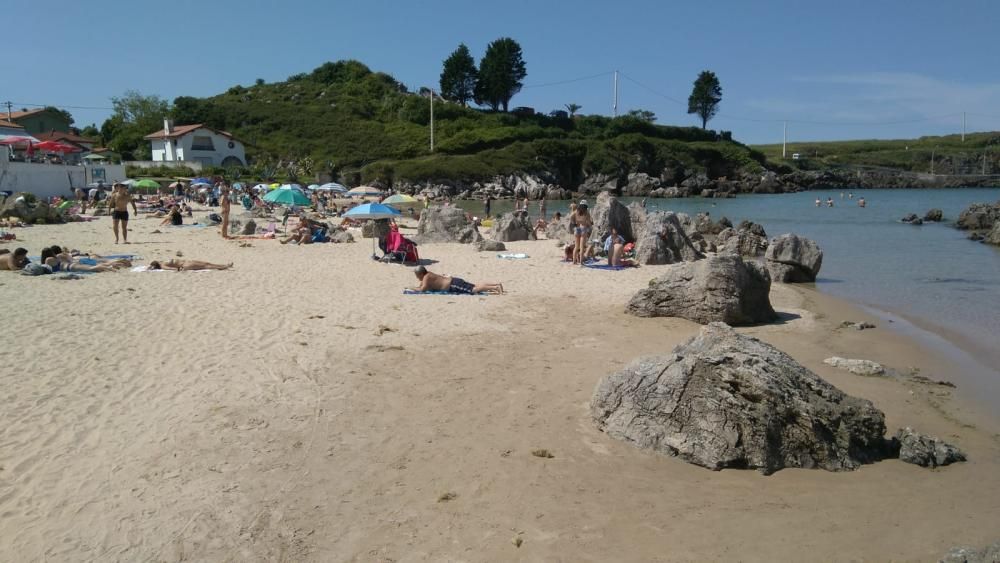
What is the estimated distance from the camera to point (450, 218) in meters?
22.5

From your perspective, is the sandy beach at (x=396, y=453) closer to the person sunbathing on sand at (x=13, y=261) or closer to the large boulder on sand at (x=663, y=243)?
the person sunbathing on sand at (x=13, y=261)

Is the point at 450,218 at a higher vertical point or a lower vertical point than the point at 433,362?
higher

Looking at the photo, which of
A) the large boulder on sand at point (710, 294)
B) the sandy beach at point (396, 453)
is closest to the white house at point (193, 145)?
the sandy beach at point (396, 453)

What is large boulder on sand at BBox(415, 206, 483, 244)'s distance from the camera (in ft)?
72.1

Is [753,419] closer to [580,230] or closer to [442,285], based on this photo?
[442,285]

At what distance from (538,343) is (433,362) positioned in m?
1.78

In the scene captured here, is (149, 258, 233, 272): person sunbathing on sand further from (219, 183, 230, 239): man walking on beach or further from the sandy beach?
(219, 183, 230, 239): man walking on beach

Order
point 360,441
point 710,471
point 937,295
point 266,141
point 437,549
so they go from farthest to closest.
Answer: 1. point 266,141
2. point 937,295
3. point 360,441
4. point 710,471
5. point 437,549

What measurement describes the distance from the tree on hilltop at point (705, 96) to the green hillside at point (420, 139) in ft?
48.6

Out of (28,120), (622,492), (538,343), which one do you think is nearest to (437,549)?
(622,492)

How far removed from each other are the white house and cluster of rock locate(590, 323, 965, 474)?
226ft

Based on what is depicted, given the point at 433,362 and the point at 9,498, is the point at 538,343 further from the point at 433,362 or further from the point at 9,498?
the point at 9,498

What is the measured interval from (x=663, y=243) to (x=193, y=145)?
63.2 meters

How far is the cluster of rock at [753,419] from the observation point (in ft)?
18.7
